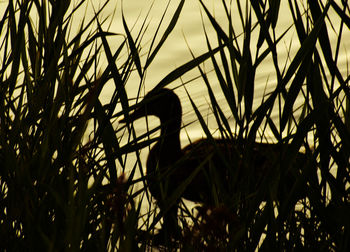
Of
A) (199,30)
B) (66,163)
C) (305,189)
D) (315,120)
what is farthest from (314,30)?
(199,30)

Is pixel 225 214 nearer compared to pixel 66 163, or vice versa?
pixel 225 214

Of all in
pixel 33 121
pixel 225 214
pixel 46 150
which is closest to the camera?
pixel 225 214

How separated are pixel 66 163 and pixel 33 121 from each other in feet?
0.37

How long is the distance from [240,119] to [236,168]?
8cm

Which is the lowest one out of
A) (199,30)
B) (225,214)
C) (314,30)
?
(225,214)

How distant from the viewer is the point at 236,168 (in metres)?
1.14

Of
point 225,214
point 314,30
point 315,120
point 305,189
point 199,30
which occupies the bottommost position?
point 225,214

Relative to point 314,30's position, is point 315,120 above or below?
below

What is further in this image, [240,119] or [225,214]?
[240,119]

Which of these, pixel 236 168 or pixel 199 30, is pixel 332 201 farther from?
pixel 199 30

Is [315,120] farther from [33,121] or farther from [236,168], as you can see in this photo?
[33,121]

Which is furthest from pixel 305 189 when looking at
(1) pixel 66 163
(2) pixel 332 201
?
(1) pixel 66 163

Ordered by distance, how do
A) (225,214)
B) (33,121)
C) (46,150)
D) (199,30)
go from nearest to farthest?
(225,214)
(46,150)
(33,121)
(199,30)

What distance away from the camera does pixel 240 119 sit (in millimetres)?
1158
